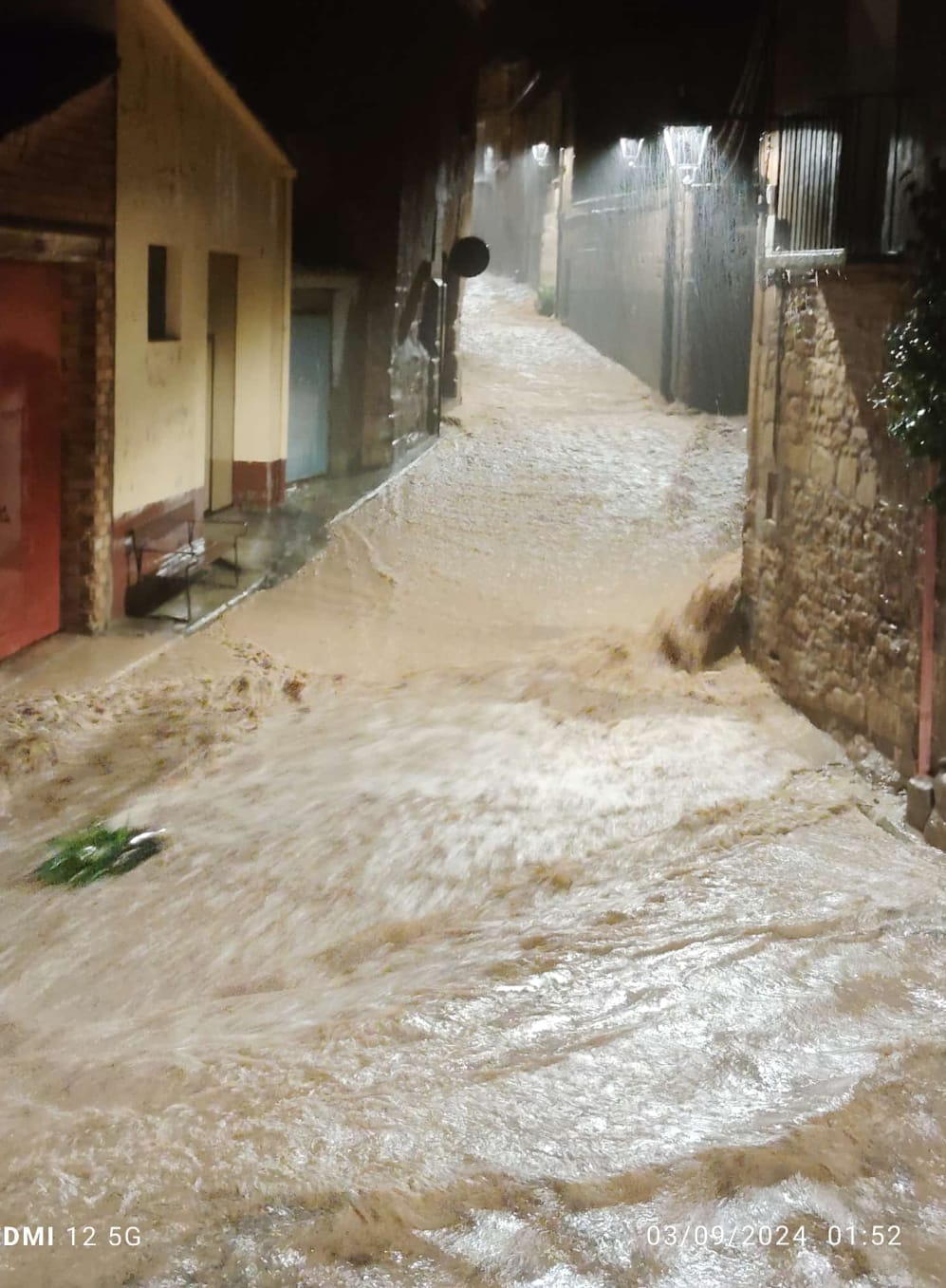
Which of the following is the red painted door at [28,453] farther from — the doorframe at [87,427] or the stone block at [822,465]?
the stone block at [822,465]

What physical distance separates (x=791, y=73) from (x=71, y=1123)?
27.2ft

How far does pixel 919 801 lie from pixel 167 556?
7395 mm

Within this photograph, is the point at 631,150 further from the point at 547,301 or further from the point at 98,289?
the point at 98,289

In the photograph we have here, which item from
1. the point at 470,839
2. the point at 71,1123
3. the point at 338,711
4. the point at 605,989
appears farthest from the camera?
the point at 338,711

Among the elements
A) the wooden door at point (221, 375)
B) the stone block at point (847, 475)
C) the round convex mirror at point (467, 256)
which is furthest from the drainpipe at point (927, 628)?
the round convex mirror at point (467, 256)

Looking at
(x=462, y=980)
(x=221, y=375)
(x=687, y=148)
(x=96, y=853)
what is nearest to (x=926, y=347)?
(x=462, y=980)

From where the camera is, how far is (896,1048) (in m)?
4.73

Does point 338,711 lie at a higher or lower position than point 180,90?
Answer: lower

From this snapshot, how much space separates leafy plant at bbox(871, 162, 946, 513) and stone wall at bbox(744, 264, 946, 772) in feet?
1.10

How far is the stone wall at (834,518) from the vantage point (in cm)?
772

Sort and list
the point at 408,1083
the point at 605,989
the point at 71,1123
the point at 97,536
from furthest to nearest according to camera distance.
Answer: the point at 97,536
the point at 605,989
the point at 408,1083
the point at 71,1123

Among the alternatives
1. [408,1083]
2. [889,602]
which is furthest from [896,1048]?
[889,602]

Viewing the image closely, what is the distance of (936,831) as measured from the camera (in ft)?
23.2

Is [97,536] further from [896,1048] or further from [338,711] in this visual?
[896,1048]
